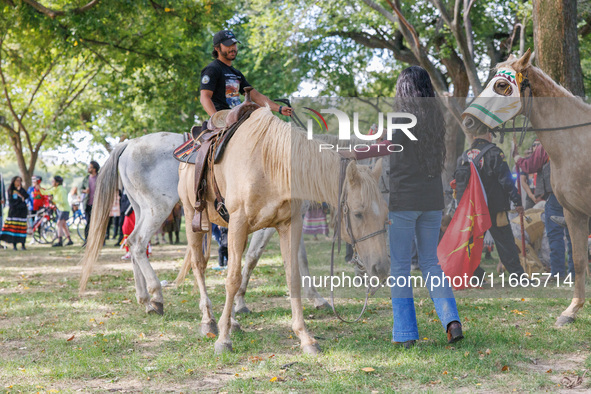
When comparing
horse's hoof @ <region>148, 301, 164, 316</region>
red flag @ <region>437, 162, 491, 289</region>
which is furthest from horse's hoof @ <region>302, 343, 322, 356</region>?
red flag @ <region>437, 162, 491, 289</region>

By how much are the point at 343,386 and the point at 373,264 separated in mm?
1073

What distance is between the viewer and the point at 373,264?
4570 mm

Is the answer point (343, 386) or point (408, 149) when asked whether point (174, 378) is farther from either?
point (408, 149)

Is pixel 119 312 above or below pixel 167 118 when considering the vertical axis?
below

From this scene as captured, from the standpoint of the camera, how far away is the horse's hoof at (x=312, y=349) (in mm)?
4627

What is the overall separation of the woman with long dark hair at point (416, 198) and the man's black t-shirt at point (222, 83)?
1829mm

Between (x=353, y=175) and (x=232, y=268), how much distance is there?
132 cm

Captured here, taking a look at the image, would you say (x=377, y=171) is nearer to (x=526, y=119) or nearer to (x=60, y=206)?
(x=526, y=119)

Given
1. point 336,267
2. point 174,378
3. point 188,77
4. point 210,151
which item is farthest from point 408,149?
point 188,77

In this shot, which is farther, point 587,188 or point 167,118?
point 167,118

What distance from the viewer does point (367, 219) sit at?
4.61 metres

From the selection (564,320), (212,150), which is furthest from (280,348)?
(564,320)

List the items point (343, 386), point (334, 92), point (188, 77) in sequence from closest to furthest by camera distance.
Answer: point (343, 386) < point (188, 77) < point (334, 92)

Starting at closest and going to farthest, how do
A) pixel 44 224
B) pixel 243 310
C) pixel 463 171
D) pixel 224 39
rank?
pixel 224 39 → pixel 243 310 → pixel 463 171 → pixel 44 224
